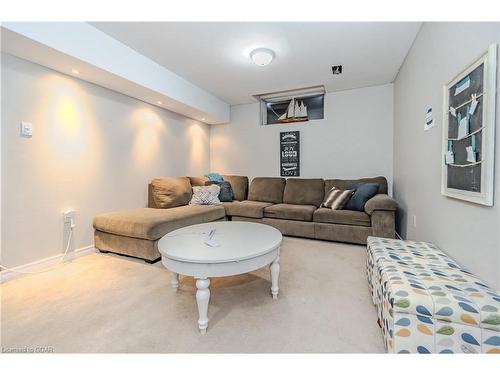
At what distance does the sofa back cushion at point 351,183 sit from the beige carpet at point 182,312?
147cm

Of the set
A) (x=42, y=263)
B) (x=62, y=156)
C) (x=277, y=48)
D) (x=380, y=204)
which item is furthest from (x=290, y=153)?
(x=42, y=263)

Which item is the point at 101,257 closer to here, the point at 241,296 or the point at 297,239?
the point at 241,296

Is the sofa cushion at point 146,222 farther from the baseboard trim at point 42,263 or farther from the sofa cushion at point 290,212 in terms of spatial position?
the sofa cushion at point 290,212

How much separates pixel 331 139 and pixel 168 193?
2.77 meters

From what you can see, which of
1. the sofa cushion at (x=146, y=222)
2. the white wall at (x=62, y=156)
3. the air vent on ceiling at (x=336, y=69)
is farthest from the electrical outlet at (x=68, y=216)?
the air vent on ceiling at (x=336, y=69)

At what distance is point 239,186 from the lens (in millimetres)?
4430

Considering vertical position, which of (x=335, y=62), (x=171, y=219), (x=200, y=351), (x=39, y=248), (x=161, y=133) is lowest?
(x=200, y=351)

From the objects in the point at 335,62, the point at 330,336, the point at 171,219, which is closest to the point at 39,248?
the point at 171,219

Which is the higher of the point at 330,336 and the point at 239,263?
the point at 239,263

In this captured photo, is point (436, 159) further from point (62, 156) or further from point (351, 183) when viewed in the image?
point (62, 156)

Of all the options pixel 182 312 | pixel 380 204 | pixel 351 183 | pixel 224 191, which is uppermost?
pixel 351 183

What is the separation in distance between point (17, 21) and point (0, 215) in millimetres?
1557

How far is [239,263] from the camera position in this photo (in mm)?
1479

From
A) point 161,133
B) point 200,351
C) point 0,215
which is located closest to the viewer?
point 200,351
